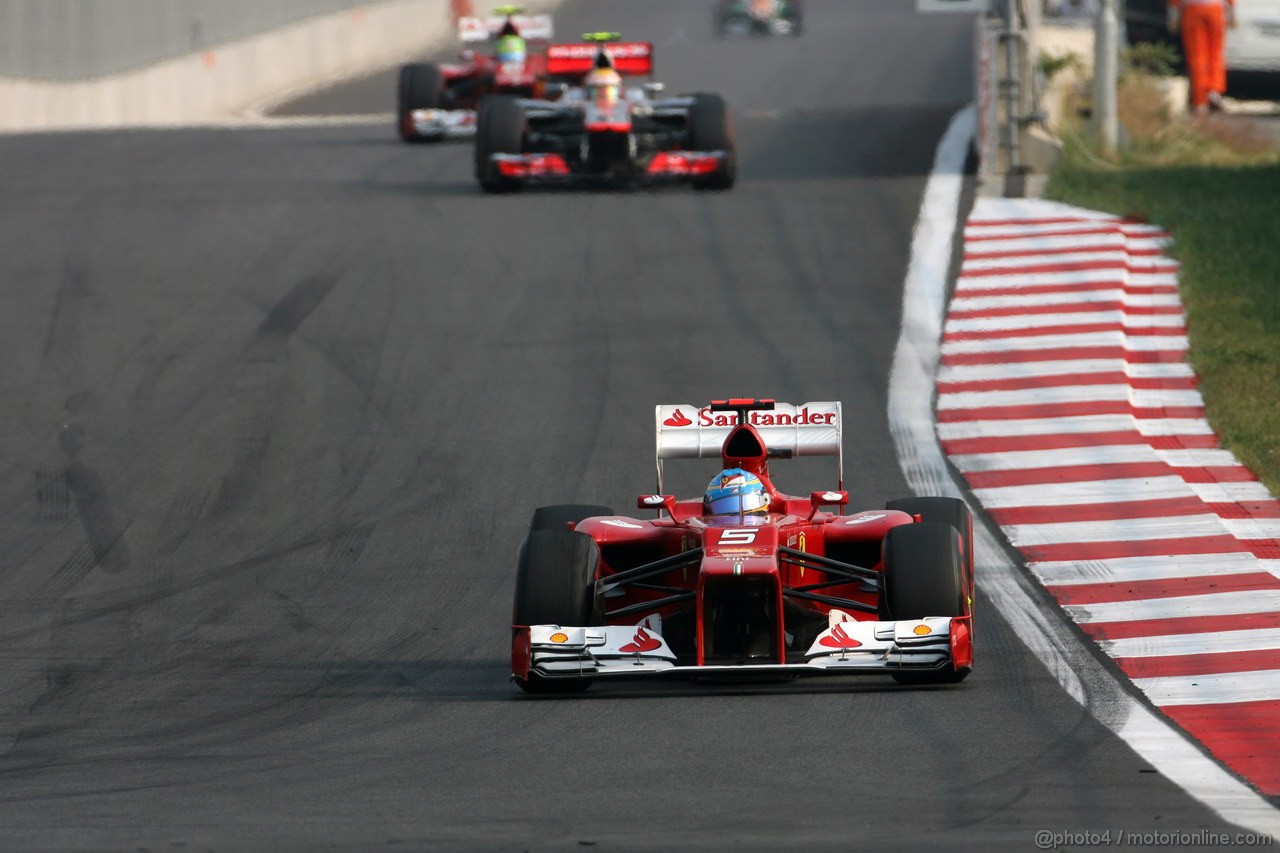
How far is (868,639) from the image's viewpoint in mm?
8820

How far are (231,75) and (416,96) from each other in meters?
11.8

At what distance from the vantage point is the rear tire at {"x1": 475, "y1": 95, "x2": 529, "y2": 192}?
20.7 meters

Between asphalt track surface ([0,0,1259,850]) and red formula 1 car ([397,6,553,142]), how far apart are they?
2.47 feet

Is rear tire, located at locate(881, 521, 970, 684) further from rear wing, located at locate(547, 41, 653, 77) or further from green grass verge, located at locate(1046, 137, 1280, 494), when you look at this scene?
rear wing, located at locate(547, 41, 653, 77)

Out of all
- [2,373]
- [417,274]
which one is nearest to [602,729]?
[2,373]

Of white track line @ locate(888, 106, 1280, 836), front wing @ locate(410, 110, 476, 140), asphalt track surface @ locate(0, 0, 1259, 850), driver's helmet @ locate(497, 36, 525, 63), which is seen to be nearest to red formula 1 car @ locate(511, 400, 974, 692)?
asphalt track surface @ locate(0, 0, 1259, 850)

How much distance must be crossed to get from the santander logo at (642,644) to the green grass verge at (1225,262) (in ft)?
17.1

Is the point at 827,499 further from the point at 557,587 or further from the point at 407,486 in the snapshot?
the point at 407,486

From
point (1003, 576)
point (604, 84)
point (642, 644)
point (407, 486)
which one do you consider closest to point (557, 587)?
point (642, 644)

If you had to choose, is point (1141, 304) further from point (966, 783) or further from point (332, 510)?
point (966, 783)

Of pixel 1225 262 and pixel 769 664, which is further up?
pixel 769 664

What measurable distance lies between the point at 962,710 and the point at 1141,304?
8609mm

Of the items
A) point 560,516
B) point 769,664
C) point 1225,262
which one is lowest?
point 1225,262

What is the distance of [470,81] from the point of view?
26125mm
